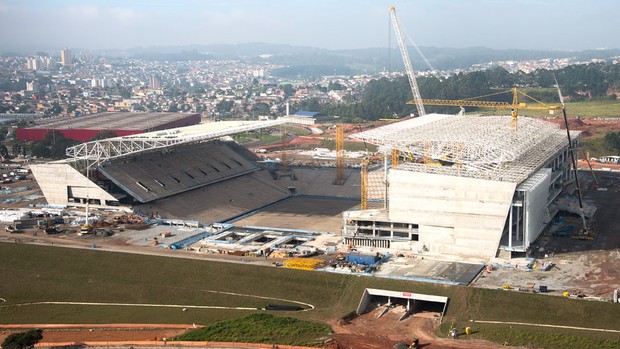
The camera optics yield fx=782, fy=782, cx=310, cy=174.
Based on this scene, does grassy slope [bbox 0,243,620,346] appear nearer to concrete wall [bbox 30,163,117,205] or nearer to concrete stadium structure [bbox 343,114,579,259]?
concrete stadium structure [bbox 343,114,579,259]

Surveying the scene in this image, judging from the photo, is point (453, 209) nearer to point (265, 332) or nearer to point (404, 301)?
point (404, 301)

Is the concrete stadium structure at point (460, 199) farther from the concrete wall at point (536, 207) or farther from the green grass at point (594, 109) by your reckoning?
the green grass at point (594, 109)

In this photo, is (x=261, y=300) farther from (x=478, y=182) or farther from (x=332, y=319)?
(x=478, y=182)

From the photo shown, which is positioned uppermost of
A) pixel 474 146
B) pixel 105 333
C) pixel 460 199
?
pixel 474 146

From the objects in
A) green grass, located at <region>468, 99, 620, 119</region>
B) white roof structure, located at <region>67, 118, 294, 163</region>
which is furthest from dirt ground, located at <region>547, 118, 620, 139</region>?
white roof structure, located at <region>67, 118, 294, 163</region>

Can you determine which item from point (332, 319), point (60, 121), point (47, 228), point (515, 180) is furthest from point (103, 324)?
point (60, 121)

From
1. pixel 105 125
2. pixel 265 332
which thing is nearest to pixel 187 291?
pixel 265 332
